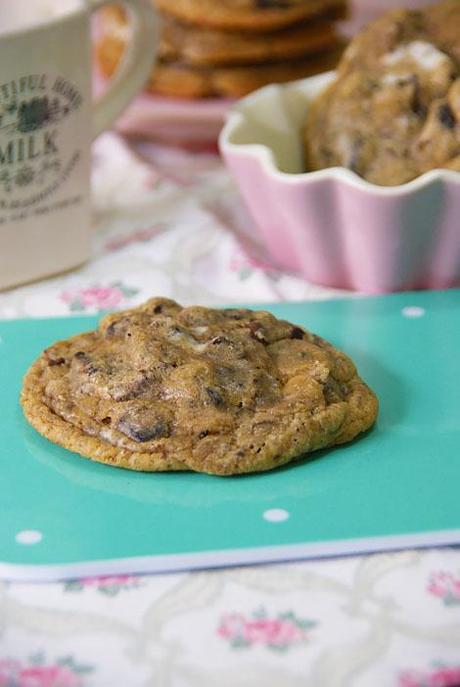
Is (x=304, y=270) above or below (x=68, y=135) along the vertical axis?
below

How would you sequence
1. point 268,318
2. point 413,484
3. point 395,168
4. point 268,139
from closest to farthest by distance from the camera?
point 413,484 < point 268,318 < point 395,168 < point 268,139

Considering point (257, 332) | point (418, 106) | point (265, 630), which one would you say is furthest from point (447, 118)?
point (265, 630)

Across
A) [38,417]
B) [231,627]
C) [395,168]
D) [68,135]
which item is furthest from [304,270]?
[231,627]

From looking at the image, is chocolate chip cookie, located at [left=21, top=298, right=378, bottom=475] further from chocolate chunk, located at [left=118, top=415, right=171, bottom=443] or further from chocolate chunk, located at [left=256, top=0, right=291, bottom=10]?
chocolate chunk, located at [left=256, top=0, right=291, bottom=10]

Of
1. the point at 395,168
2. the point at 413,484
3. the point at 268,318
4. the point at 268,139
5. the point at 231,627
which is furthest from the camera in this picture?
the point at 268,139

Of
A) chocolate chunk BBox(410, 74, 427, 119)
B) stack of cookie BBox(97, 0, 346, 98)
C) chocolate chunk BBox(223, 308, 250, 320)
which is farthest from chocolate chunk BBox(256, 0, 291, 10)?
chocolate chunk BBox(223, 308, 250, 320)

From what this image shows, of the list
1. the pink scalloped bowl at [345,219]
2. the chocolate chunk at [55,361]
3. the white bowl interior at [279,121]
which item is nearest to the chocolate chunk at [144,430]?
the chocolate chunk at [55,361]

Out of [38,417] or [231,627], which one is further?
[38,417]

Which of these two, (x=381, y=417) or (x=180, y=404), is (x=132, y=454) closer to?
(x=180, y=404)
